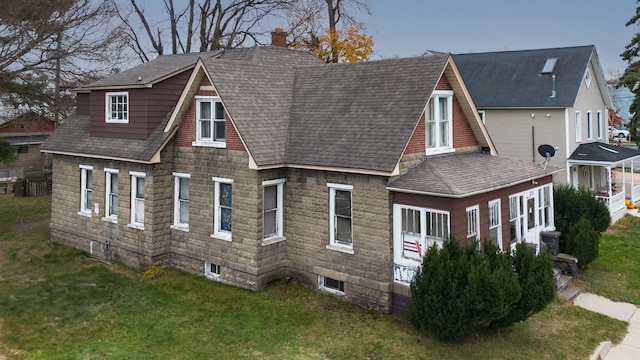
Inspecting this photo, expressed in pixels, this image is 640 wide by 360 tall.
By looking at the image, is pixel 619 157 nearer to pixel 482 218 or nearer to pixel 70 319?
pixel 482 218

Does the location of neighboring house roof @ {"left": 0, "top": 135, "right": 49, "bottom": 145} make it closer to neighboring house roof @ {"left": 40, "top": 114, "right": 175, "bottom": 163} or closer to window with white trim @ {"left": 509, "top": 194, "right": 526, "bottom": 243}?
neighboring house roof @ {"left": 40, "top": 114, "right": 175, "bottom": 163}

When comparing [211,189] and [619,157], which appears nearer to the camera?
[211,189]

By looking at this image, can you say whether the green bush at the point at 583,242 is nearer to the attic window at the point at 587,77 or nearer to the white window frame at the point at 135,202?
the white window frame at the point at 135,202

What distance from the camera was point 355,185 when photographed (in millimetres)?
13398

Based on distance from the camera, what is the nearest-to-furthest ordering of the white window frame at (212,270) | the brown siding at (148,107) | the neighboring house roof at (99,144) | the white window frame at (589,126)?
the white window frame at (212,270) < the neighboring house roof at (99,144) < the brown siding at (148,107) < the white window frame at (589,126)

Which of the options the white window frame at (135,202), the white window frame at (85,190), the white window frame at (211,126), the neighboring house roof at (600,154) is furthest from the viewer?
the neighboring house roof at (600,154)

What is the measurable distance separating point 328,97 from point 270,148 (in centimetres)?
287

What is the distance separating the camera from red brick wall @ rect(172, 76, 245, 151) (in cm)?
1460

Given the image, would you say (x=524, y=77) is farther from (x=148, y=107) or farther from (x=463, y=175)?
(x=148, y=107)

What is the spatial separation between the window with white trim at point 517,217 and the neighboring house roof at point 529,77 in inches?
593

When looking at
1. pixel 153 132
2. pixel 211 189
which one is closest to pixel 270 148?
pixel 211 189

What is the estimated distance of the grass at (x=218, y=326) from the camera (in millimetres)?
10836

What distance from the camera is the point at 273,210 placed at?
14.9 m

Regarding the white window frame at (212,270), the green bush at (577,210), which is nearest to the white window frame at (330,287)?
the white window frame at (212,270)
